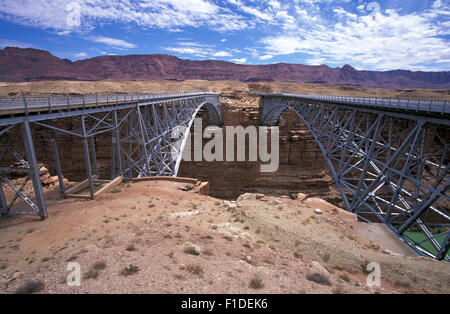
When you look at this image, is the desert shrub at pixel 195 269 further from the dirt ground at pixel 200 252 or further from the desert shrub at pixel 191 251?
the desert shrub at pixel 191 251

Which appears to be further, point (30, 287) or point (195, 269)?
point (195, 269)

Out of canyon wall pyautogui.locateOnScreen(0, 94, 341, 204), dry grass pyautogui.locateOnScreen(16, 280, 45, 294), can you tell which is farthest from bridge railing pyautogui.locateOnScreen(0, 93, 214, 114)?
canyon wall pyautogui.locateOnScreen(0, 94, 341, 204)

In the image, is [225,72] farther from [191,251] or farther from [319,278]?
[319,278]

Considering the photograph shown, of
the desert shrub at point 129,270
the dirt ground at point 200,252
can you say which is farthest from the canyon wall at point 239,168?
the desert shrub at point 129,270

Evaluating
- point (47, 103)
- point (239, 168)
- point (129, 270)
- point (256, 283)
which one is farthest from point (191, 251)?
point (239, 168)

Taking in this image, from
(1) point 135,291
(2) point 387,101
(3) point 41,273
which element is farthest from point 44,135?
(2) point 387,101

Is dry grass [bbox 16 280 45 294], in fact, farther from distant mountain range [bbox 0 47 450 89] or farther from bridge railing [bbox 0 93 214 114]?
distant mountain range [bbox 0 47 450 89]

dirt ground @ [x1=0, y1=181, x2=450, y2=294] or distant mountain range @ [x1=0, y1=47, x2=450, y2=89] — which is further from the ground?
distant mountain range @ [x1=0, y1=47, x2=450, y2=89]
